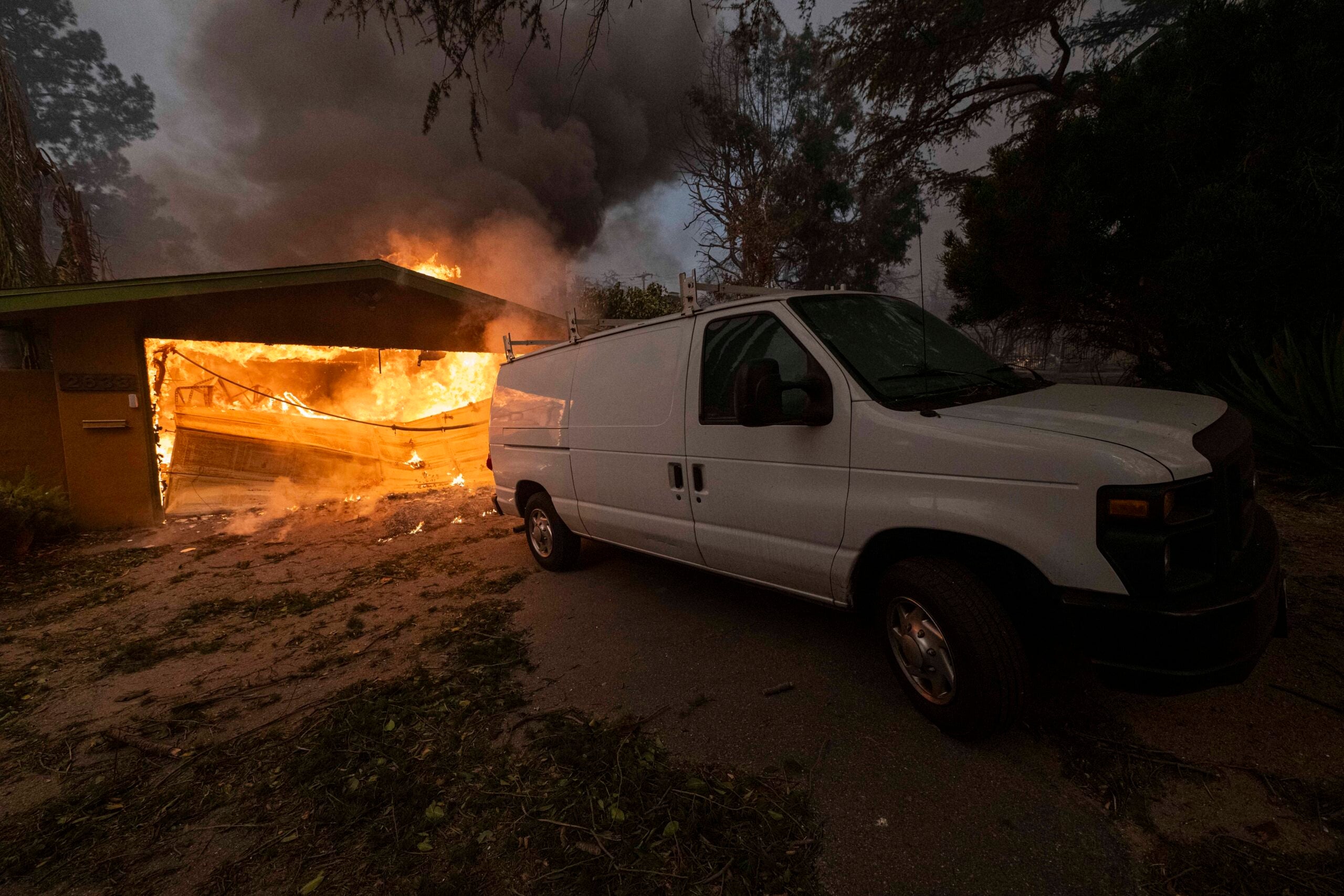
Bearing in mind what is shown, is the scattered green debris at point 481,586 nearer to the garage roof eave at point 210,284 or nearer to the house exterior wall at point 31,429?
the garage roof eave at point 210,284

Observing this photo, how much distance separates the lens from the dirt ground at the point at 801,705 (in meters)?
2.07

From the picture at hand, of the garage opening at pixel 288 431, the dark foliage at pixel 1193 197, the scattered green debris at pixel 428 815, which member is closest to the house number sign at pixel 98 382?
the garage opening at pixel 288 431

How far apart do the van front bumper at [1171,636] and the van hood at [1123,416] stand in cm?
48

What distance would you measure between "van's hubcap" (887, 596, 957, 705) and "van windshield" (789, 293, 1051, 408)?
993 mm

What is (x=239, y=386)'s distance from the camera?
10.1 meters

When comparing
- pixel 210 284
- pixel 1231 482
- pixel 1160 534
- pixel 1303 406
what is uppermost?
pixel 210 284

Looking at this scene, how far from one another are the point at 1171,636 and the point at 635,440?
2995 millimetres

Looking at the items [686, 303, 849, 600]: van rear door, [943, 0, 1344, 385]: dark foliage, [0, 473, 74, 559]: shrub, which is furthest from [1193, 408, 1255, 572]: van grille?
[0, 473, 74, 559]: shrub

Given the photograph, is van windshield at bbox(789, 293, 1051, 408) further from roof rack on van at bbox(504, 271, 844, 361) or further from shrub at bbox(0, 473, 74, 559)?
shrub at bbox(0, 473, 74, 559)

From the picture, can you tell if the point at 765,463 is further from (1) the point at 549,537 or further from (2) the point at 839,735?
(1) the point at 549,537

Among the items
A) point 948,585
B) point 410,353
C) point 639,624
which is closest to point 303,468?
point 410,353

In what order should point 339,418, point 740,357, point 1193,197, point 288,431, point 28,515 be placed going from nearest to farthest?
1. point 740,357
2. point 1193,197
3. point 28,515
4. point 288,431
5. point 339,418

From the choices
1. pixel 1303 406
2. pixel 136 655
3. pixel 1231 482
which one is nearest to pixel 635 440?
pixel 1231 482

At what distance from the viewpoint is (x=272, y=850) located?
232 cm
